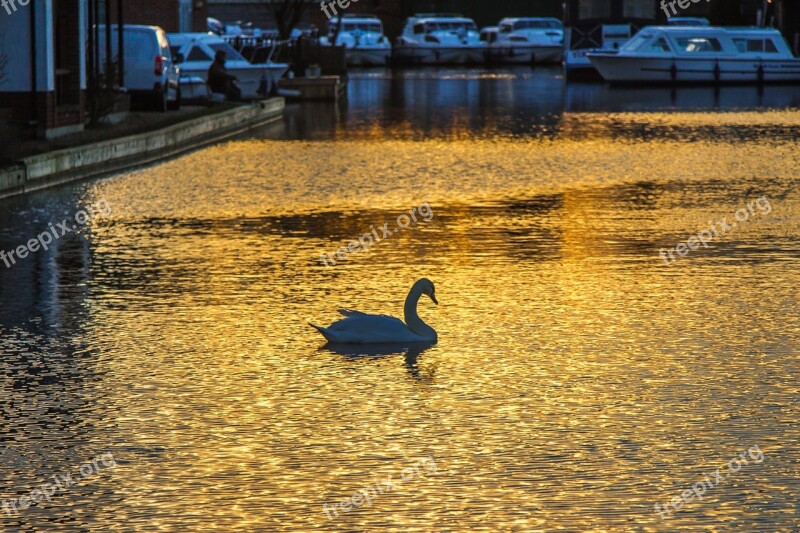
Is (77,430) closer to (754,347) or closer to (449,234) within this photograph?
(754,347)

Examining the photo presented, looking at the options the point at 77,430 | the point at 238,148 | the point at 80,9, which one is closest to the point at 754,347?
the point at 77,430

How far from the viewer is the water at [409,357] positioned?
6879 millimetres

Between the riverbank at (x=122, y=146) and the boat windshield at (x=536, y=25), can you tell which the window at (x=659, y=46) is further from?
the riverbank at (x=122, y=146)

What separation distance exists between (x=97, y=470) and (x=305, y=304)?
179 inches

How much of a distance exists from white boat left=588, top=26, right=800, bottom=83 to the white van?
23.2m

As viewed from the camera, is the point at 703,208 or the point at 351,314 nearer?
the point at 351,314

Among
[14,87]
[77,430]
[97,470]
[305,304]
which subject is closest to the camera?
[97,470]

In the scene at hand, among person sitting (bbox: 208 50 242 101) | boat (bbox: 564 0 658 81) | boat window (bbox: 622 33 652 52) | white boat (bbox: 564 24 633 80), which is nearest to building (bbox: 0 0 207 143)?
person sitting (bbox: 208 50 242 101)

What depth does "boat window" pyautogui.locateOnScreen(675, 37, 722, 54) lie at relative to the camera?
55438mm

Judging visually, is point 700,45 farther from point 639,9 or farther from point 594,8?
point 639,9

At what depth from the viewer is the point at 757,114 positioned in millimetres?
36750

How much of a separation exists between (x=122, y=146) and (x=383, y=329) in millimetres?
14068

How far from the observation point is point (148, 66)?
32688 mm

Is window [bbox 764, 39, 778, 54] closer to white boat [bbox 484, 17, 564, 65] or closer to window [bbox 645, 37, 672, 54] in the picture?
window [bbox 645, 37, 672, 54]
